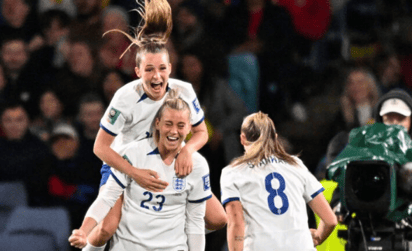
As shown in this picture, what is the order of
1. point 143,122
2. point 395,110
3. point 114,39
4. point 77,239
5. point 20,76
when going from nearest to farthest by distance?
point 77,239 < point 143,122 < point 395,110 < point 20,76 < point 114,39

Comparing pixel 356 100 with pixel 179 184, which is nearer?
pixel 179 184

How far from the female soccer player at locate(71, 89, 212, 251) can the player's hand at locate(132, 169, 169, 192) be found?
1.7 inches

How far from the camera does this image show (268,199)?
476cm

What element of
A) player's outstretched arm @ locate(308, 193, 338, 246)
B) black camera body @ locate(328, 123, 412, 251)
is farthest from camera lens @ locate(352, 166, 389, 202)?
player's outstretched arm @ locate(308, 193, 338, 246)

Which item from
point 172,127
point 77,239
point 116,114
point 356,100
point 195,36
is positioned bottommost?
point 77,239

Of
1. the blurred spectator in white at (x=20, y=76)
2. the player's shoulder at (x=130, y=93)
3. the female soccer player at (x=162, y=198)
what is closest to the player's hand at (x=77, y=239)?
the female soccer player at (x=162, y=198)

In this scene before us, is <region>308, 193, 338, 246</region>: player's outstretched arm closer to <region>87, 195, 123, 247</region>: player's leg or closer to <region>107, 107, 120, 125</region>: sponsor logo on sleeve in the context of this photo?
<region>87, 195, 123, 247</region>: player's leg

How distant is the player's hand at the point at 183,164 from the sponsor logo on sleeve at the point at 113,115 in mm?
453

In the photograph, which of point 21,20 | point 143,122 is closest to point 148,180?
point 143,122

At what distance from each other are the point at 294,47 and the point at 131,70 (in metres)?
1.73

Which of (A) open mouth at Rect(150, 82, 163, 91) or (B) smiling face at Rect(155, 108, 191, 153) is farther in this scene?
(A) open mouth at Rect(150, 82, 163, 91)

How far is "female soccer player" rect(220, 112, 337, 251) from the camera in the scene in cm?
475

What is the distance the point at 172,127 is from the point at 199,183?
38 cm

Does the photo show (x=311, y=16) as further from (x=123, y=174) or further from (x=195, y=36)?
(x=123, y=174)
